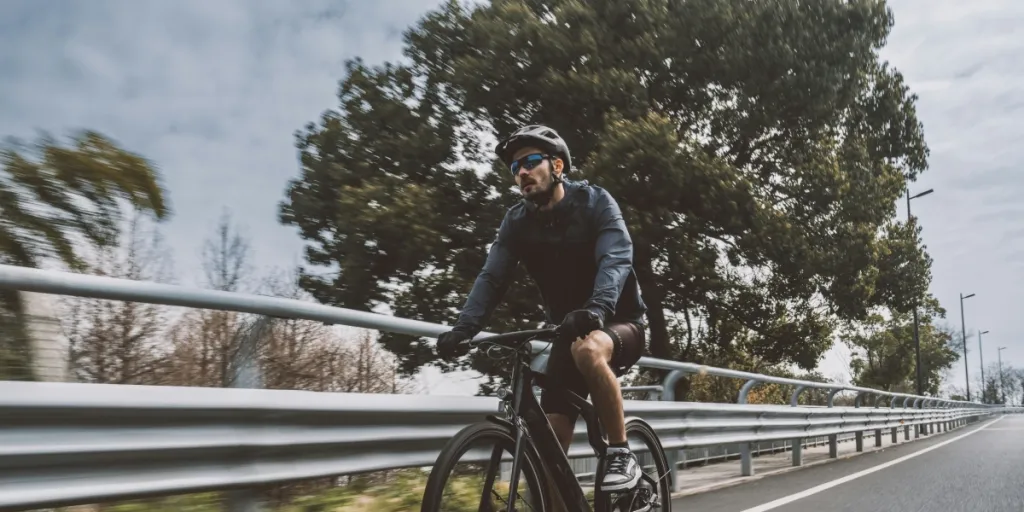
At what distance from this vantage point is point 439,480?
3.13 meters

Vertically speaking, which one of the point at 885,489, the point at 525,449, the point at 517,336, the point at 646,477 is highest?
the point at 517,336

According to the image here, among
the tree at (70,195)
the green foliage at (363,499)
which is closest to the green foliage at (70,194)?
the tree at (70,195)

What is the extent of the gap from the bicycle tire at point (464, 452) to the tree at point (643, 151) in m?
12.4

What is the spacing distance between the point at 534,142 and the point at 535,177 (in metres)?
0.15

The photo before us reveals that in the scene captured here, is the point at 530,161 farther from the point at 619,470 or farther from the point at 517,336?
the point at 619,470

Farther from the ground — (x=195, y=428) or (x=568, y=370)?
(x=568, y=370)

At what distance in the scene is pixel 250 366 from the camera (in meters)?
3.42

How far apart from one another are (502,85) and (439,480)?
1509 cm

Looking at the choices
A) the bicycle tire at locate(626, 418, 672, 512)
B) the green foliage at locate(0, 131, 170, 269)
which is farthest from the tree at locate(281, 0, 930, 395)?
the bicycle tire at locate(626, 418, 672, 512)

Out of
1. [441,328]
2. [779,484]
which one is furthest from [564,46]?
[441,328]

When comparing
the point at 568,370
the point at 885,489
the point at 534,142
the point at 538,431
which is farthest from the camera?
the point at 885,489

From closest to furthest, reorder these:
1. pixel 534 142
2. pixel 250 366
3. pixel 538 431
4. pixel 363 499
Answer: pixel 250 366, pixel 538 431, pixel 534 142, pixel 363 499

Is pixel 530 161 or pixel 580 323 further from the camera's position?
pixel 530 161

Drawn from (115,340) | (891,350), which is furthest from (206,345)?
(891,350)
